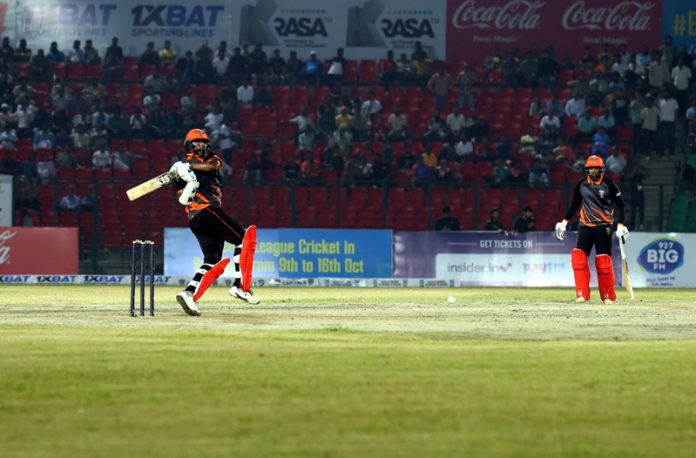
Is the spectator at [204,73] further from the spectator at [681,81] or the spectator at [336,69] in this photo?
the spectator at [681,81]

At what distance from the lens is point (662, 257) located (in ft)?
114

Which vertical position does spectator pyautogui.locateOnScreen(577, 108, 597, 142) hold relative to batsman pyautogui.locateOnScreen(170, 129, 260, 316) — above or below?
above

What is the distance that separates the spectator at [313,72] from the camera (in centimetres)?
4453

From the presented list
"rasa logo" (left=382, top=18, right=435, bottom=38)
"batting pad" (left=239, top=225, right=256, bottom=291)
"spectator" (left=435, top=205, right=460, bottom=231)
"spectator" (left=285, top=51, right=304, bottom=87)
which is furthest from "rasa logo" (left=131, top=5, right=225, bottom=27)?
"batting pad" (left=239, top=225, right=256, bottom=291)

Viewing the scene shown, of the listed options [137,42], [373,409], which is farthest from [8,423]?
[137,42]

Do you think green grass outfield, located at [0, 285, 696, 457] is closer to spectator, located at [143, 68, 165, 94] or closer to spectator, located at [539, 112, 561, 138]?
spectator, located at [539, 112, 561, 138]

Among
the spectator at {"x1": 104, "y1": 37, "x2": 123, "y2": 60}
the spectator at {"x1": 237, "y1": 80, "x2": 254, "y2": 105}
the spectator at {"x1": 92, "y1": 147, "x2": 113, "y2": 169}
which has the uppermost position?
the spectator at {"x1": 104, "y1": 37, "x2": 123, "y2": 60}

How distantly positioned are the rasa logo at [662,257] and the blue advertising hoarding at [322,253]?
22.3 feet

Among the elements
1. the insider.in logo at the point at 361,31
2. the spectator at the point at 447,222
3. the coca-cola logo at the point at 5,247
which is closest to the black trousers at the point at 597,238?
the spectator at the point at 447,222

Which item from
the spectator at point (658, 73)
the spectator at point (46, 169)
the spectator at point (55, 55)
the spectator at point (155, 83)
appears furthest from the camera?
the spectator at point (55, 55)

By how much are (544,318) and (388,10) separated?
1164 inches

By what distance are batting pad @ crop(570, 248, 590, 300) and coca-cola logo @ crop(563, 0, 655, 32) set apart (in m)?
24.4

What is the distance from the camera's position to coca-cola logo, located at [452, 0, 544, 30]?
47594 millimetres

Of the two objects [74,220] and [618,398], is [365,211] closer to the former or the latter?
[74,220]
